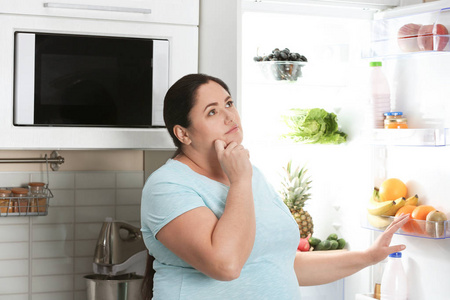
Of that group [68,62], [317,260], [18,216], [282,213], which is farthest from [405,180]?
[18,216]

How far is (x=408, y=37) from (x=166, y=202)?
3.62 feet

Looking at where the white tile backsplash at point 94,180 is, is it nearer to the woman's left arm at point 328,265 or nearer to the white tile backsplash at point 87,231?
the white tile backsplash at point 87,231

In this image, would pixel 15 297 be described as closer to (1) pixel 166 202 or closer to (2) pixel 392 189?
(1) pixel 166 202

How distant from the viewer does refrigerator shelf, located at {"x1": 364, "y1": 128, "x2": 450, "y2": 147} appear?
6.40 ft

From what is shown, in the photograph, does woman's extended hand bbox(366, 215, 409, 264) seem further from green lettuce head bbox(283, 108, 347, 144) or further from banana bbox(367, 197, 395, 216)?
green lettuce head bbox(283, 108, 347, 144)

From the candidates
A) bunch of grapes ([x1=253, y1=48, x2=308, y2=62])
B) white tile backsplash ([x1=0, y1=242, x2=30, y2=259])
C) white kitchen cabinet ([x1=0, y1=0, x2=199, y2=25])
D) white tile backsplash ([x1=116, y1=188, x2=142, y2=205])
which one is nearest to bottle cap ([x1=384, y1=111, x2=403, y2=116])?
bunch of grapes ([x1=253, y1=48, x2=308, y2=62])

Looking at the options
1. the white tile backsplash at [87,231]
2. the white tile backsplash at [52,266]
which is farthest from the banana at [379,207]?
the white tile backsplash at [52,266]

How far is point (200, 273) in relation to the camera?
1.48 metres

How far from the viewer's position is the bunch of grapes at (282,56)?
7.59ft

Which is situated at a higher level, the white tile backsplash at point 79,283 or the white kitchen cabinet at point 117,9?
the white kitchen cabinet at point 117,9

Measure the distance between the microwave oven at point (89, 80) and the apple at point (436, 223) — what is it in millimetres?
930

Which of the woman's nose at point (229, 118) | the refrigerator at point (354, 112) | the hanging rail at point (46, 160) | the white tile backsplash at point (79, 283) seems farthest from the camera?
the white tile backsplash at point (79, 283)

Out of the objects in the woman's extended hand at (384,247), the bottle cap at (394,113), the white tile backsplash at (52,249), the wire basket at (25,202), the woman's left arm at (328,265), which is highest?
the bottle cap at (394,113)

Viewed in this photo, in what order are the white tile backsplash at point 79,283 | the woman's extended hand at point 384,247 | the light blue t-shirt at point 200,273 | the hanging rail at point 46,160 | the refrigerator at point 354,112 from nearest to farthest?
the light blue t-shirt at point 200,273, the woman's extended hand at point 384,247, the refrigerator at point 354,112, the hanging rail at point 46,160, the white tile backsplash at point 79,283
